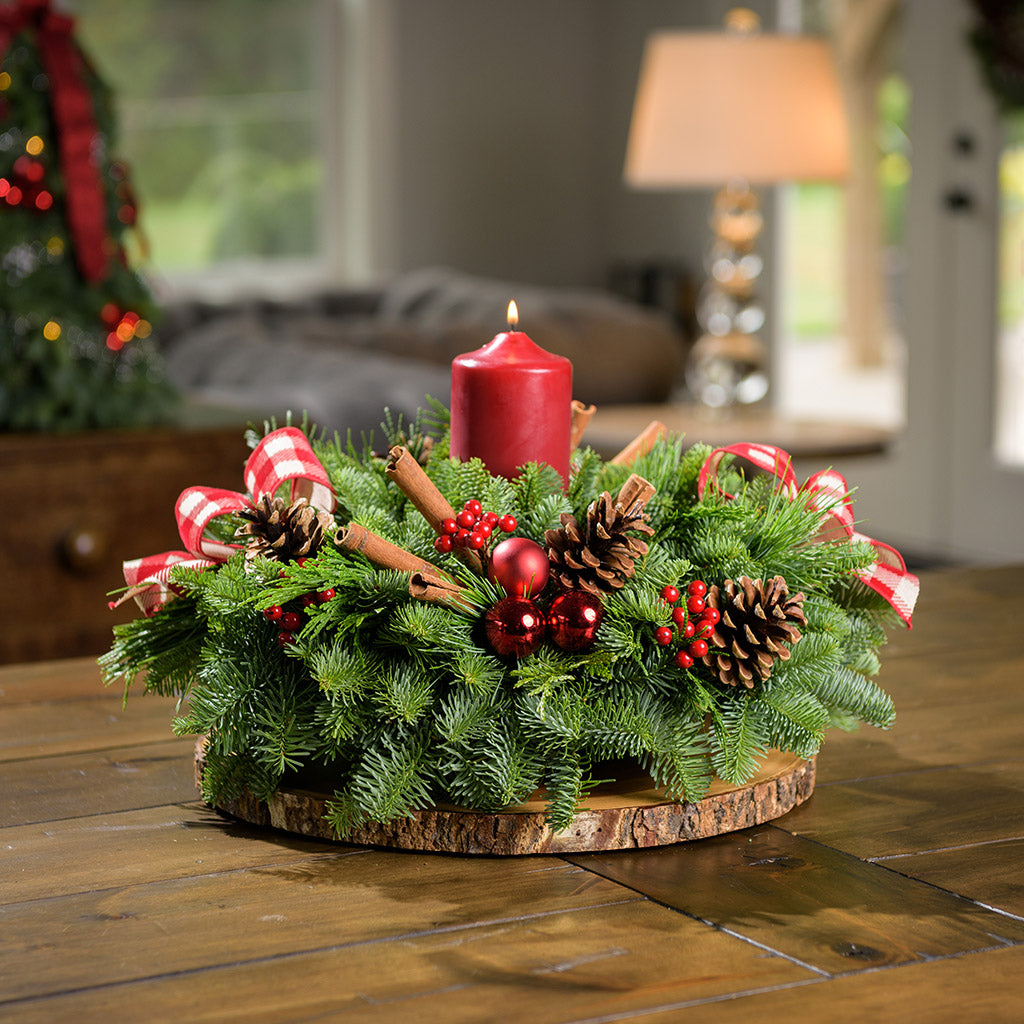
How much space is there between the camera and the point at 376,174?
5.55 metres

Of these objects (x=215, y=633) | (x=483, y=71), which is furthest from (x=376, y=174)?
(x=215, y=633)

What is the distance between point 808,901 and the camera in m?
0.58

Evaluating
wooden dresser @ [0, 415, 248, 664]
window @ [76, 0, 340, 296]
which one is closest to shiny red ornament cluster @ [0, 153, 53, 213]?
wooden dresser @ [0, 415, 248, 664]

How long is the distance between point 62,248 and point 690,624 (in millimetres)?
1229

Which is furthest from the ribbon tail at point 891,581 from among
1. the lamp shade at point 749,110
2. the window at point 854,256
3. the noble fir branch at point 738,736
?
the window at point 854,256

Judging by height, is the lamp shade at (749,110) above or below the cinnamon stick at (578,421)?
above

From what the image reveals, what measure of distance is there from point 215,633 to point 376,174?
5050 millimetres

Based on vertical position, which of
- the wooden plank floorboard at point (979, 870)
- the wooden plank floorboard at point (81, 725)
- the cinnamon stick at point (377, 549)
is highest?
the cinnamon stick at point (377, 549)

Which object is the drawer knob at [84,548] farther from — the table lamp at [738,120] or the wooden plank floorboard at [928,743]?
the table lamp at [738,120]

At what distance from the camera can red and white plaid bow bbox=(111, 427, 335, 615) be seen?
2.31 ft

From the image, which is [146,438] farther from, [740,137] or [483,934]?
[740,137]

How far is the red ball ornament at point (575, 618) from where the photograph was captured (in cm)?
62

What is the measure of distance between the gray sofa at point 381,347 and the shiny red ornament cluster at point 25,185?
0.35 metres

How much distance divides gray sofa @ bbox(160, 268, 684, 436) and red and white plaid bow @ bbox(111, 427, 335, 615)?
1.07 meters
